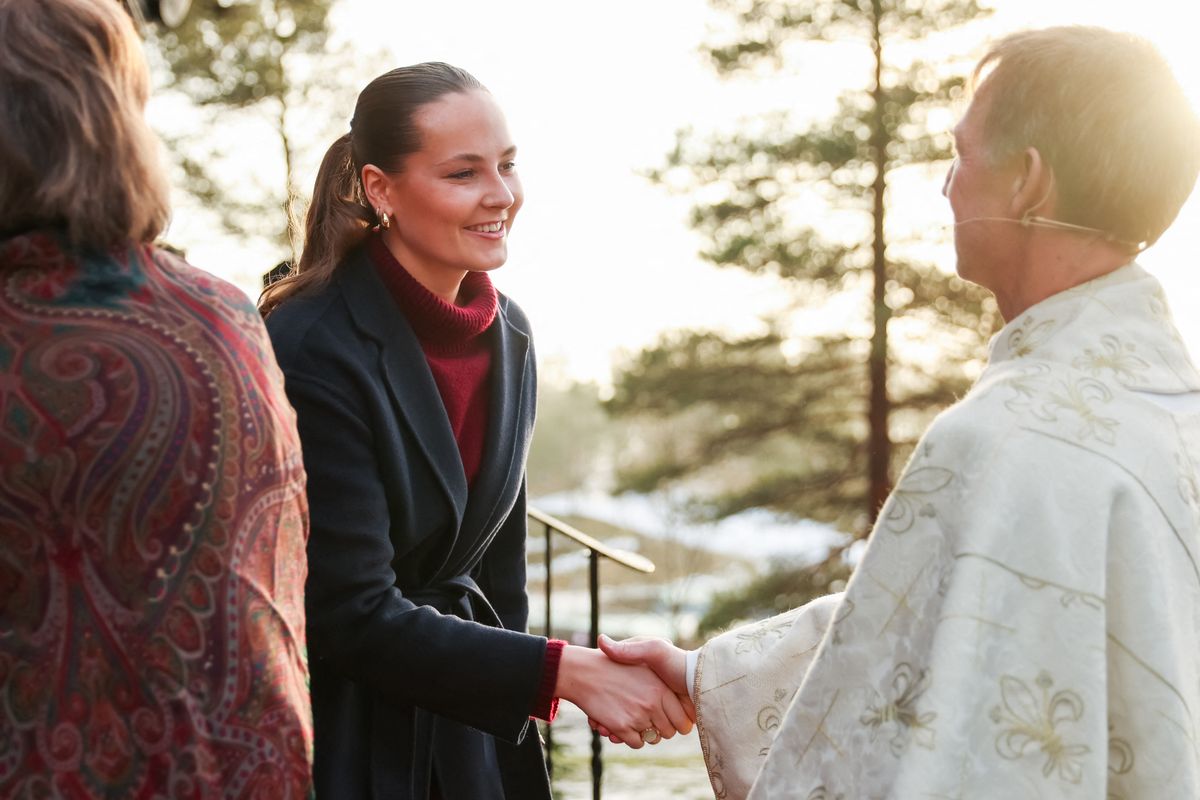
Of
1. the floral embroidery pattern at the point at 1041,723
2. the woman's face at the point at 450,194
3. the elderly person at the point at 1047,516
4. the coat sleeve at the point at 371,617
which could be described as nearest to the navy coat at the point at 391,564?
the coat sleeve at the point at 371,617

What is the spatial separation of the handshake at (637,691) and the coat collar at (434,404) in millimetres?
325

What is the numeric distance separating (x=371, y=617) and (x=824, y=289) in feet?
42.2

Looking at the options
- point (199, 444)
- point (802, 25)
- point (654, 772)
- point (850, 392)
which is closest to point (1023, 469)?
point (199, 444)

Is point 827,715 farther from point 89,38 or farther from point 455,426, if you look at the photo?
point 89,38

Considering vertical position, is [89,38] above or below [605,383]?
above

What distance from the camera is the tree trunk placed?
1393 centimetres

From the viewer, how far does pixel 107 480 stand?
56.3 inches

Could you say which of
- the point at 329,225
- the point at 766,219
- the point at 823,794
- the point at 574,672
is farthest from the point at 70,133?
the point at 766,219

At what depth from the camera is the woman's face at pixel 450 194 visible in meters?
2.49

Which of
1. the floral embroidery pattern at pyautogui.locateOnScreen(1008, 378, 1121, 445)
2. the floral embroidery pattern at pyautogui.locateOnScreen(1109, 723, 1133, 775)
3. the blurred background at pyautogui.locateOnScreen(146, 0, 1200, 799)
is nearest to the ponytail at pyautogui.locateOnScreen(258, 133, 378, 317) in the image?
the floral embroidery pattern at pyautogui.locateOnScreen(1008, 378, 1121, 445)

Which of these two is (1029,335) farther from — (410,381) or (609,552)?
(609,552)

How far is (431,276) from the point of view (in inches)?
99.2

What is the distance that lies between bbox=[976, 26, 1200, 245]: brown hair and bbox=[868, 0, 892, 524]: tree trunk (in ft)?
40.7

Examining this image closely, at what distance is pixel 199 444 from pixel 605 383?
46.0 ft
